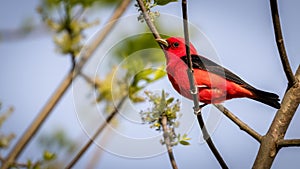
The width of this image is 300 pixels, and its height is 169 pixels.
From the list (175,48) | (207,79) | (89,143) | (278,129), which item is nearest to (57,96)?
(89,143)

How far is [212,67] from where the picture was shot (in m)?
2.92

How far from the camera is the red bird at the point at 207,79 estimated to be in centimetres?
269

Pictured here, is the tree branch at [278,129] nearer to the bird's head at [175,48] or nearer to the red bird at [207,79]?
the red bird at [207,79]

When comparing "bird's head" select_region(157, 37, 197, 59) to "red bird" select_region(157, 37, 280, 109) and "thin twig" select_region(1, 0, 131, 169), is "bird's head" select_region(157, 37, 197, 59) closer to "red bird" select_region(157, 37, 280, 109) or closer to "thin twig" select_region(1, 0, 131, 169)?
"red bird" select_region(157, 37, 280, 109)

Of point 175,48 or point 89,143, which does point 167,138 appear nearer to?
point 89,143

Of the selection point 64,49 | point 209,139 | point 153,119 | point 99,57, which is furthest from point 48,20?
point 209,139

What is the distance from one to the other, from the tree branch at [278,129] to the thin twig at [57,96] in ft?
3.47

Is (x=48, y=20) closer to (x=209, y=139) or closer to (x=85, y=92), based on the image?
(x=85, y=92)

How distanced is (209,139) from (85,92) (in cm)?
101

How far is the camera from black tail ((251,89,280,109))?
253 centimetres

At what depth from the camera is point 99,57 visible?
281 cm

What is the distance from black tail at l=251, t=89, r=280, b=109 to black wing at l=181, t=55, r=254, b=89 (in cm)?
7

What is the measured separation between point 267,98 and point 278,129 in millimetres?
Result: 500

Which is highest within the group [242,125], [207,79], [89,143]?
[207,79]
